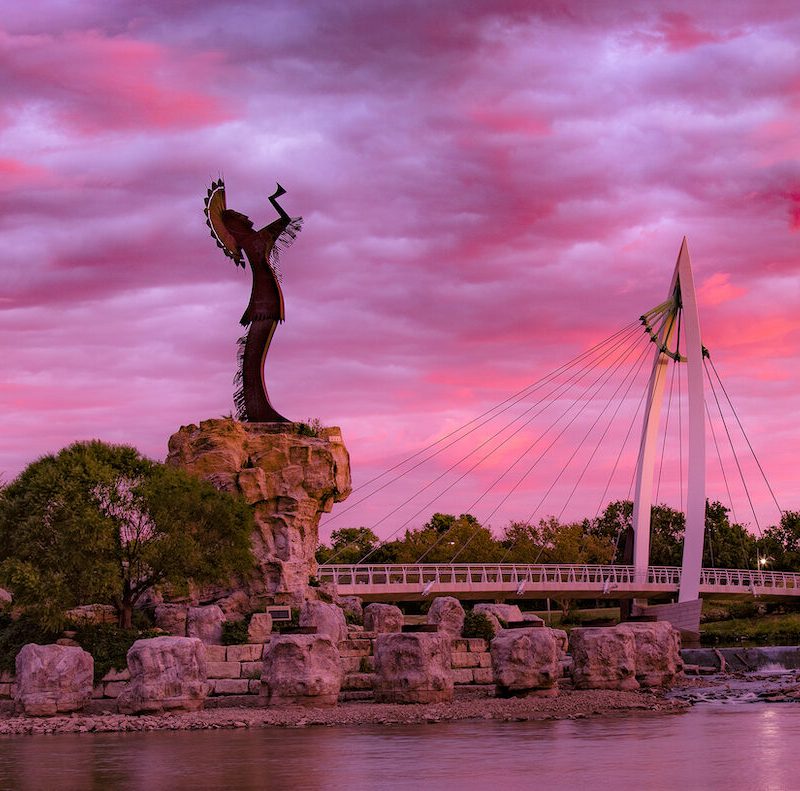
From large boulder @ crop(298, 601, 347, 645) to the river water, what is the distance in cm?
867

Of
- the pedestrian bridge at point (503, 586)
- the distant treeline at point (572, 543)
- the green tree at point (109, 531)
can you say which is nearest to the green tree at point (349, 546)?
the distant treeline at point (572, 543)

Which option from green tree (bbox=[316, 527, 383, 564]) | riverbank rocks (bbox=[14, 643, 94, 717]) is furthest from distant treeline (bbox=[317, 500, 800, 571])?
riverbank rocks (bbox=[14, 643, 94, 717])

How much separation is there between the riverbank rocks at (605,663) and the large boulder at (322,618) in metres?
7.05

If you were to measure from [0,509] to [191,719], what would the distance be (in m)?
11.2

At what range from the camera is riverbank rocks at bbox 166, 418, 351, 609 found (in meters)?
38.7

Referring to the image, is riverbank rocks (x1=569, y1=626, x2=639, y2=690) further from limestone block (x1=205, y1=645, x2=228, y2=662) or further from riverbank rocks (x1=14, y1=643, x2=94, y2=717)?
riverbank rocks (x1=14, y1=643, x2=94, y2=717)

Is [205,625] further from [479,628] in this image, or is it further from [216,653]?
[479,628]

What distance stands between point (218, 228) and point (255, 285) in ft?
8.66

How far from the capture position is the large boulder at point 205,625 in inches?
A: 1347

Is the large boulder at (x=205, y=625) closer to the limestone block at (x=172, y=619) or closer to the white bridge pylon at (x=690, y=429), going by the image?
the limestone block at (x=172, y=619)

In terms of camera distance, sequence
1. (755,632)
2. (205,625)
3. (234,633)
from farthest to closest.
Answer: (755,632) → (205,625) → (234,633)

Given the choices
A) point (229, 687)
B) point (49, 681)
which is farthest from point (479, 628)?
point (49, 681)

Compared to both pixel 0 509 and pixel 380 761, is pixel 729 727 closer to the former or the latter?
pixel 380 761

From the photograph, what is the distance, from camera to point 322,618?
1388 inches
